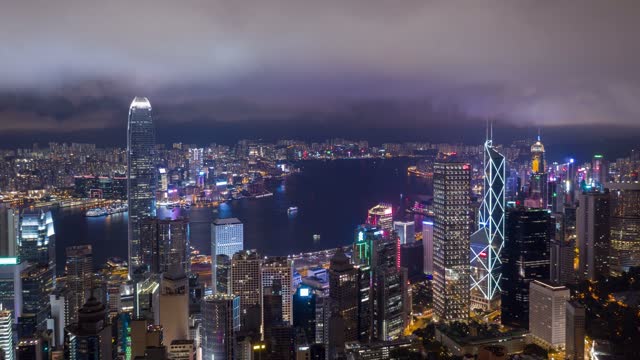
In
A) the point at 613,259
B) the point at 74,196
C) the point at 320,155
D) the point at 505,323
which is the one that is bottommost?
the point at 505,323

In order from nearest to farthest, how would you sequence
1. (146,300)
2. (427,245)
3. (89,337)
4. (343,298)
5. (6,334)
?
(89,337) → (6,334) → (146,300) → (343,298) → (427,245)

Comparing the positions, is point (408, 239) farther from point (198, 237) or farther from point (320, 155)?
point (198, 237)

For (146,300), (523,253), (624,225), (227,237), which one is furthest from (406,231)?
(146,300)

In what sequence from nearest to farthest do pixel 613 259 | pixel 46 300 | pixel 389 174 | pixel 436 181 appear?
pixel 46 300, pixel 613 259, pixel 436 181, pixel 389 174

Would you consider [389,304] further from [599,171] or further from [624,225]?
[624,225]

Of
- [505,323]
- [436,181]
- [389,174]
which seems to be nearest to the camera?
[505,323]

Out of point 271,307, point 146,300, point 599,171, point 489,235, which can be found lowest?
point 271,307

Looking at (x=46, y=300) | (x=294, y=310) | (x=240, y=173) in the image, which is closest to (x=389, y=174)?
(x=240, y=173)
